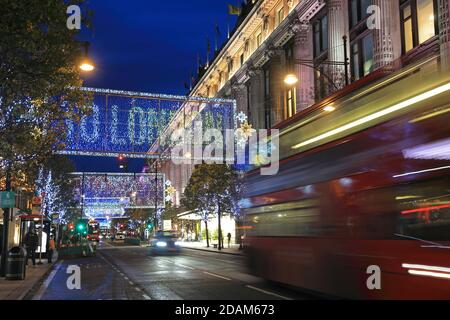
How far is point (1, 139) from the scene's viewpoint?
17.0 metres

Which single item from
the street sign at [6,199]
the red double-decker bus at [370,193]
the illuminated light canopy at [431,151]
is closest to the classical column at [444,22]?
the red double-decker bus at [370,193]

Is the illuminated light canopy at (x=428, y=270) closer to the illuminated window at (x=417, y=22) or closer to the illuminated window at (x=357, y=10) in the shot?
the illuminated window at (x=417, y=22)

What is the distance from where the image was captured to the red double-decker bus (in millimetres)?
8492

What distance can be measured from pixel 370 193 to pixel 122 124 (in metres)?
26.6

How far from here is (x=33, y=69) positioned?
14672mm

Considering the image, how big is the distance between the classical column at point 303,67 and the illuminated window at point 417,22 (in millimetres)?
13104

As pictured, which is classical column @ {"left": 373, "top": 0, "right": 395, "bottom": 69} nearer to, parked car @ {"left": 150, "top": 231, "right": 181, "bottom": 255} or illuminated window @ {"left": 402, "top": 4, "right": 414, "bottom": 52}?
illuminated window @ {"left": 402, "top": 4, "right": 414, "bottom": 52}

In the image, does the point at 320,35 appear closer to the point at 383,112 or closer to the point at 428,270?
the point at 383,112

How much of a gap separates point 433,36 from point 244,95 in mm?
37570

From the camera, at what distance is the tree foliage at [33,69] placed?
12938mm

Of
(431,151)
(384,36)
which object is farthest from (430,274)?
(384,36)

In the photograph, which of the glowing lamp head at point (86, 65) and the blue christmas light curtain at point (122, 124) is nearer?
the glowing lamp head at point (86, 65)

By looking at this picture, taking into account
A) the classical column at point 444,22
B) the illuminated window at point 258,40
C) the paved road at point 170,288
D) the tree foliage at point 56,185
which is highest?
the illuminated window at point 258,40

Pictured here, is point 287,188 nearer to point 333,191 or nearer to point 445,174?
point 333,191
